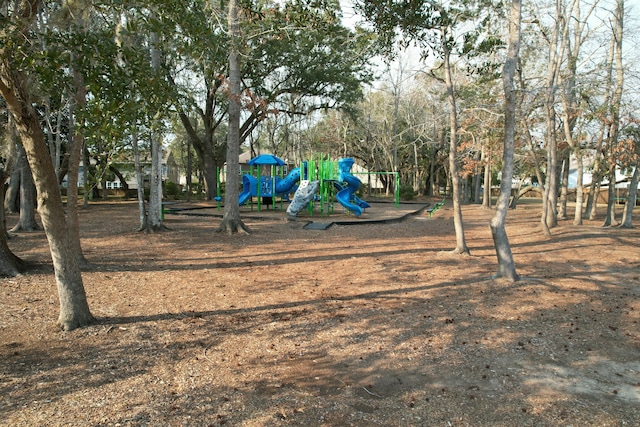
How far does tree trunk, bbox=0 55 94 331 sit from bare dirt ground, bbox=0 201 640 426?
0.32 metres

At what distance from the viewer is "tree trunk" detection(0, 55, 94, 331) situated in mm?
4301

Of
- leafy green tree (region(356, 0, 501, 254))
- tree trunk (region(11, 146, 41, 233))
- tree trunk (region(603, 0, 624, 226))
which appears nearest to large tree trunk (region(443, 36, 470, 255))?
leafy green tree (region(356, 0, 501, 254))

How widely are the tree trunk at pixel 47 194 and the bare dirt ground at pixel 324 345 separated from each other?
32 centimetres

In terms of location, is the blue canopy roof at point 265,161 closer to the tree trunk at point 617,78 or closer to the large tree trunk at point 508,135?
the tree trunk at point 617,78

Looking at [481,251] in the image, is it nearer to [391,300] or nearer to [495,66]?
[495,66]

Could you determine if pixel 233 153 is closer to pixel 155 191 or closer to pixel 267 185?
pixel 155 191

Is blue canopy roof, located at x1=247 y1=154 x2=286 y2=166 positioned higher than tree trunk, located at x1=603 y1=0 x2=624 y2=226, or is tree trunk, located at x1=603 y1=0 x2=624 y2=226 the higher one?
tree trunk, located at x1=603 y1=0 x2=624 y2=226

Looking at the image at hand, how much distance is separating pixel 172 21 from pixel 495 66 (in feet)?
21.7

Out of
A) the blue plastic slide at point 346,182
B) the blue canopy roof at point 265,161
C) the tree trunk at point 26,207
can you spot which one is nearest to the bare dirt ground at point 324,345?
the tree trunk at point 26,207

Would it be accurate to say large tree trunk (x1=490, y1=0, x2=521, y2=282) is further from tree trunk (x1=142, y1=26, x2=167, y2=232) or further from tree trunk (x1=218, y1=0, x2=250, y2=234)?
tree trunk (x1=142, y1=26, x2=167, y2=232)

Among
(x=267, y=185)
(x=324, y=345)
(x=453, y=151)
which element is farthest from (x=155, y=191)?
(x=267, y=185)

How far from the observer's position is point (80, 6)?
205 inches

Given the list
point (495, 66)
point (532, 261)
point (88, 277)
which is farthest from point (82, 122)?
point (532, 261)

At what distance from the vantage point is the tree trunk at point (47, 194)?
→ 4.30 m
